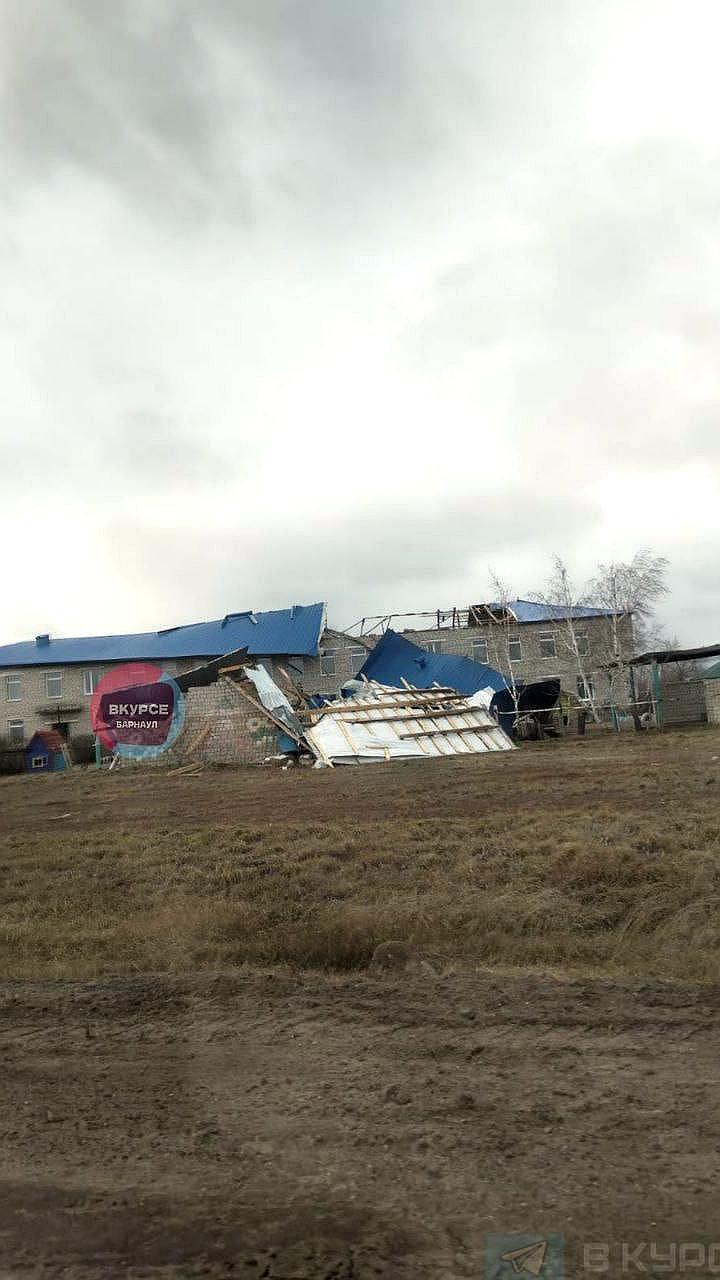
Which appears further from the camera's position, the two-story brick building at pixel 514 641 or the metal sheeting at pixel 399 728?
the two-story brick building at pixel 514 641

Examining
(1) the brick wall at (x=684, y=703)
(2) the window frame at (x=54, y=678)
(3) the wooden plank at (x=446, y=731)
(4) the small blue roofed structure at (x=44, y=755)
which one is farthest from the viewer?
(2) the window frame at (x=54, y=678)

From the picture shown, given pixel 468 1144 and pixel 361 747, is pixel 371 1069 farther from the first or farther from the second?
pixel 361 747

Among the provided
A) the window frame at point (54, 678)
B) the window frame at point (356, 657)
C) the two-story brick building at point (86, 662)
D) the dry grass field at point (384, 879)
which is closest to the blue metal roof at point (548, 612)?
the window frame at point (356, 657)

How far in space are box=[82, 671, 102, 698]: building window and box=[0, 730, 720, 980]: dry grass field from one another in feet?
116

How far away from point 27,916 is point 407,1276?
6711 millimetres

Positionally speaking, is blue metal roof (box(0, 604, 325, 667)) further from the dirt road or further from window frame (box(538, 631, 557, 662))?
the dirt road

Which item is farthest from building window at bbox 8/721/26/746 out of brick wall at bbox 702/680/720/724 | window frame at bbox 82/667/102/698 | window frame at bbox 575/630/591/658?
brick wall at bbox 702/680/720/724

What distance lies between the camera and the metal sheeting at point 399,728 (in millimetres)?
24031

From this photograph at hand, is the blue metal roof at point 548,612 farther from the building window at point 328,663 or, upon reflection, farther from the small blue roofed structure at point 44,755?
the small blue roofed structure at point 44,755

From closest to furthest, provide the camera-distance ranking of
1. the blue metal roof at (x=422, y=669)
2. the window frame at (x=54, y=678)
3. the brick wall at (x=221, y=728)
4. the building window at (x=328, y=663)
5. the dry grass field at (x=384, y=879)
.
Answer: the dry grass field at (x=384, y=879)
the brick wall at (x=221, y=728)
the blue metal roof at (x=422, y=669)
the window frame at (x=54, y=678)
the building window at (x=328, y=663)

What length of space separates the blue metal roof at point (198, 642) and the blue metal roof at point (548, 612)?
451 inches

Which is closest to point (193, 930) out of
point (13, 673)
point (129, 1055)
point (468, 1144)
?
point (129, 1055)

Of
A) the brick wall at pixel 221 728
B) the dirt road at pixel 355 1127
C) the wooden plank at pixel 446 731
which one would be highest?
the brick wall at pixel 221 728

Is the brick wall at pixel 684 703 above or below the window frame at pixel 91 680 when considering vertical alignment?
below
